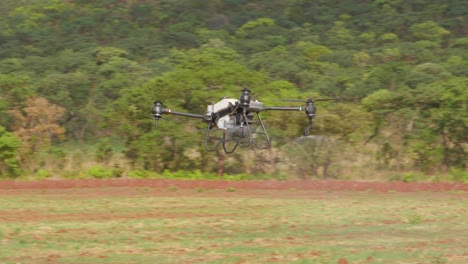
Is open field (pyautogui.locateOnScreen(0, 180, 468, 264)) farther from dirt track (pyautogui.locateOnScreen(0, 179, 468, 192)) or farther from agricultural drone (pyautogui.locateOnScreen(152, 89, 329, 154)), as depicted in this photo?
agricultural drone (pyautogui.locateOnScreen(152, 89, 329, 154))

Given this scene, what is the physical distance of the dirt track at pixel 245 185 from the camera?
21125 mm

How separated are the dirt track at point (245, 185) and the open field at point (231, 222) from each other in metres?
0.03

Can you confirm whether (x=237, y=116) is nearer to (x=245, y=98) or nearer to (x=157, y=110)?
(x=245, y=98)

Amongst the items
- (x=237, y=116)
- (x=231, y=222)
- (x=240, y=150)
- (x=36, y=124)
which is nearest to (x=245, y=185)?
(x=240, y=150)

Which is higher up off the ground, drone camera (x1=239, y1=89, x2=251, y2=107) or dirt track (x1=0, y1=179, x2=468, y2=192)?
drone camera (x1=239, y1=89, x2=251, y2=107)

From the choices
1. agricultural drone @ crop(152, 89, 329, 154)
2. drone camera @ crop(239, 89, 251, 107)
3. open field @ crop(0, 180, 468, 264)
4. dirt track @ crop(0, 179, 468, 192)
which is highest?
drone camera @ crop(239, 89, 251, 107)

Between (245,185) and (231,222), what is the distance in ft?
19.2

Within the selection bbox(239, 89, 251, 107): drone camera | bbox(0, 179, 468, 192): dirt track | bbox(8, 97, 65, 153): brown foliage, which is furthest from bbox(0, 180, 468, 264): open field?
bbox(239, 89, 251, 107): drone camera

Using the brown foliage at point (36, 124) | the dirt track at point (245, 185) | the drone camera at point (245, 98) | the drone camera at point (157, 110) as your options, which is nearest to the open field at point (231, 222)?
the dirt track at point (245, 185)

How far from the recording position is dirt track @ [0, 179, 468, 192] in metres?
21.1

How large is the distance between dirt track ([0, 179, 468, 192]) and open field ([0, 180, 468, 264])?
30 mm

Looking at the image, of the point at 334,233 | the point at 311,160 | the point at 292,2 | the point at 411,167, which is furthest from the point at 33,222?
the point at 292,2

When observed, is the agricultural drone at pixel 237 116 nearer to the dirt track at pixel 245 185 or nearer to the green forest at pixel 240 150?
the dirt track at pixel 245 185

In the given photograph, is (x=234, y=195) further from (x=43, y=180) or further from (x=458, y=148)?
(x=458, y=148)
